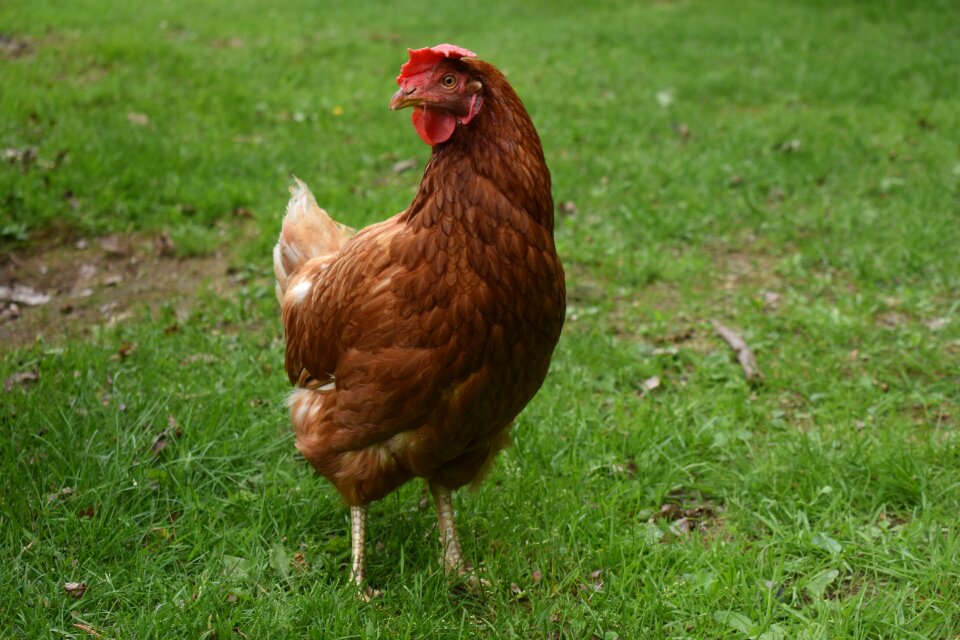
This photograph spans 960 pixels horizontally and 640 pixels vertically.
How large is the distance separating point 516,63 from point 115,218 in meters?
5.63

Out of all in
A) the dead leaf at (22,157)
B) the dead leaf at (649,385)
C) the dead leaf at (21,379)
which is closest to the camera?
the dead leaf at (21,379)

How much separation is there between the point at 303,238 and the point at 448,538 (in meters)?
1.44

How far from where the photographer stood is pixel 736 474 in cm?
369

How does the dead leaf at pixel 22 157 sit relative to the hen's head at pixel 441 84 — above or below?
below

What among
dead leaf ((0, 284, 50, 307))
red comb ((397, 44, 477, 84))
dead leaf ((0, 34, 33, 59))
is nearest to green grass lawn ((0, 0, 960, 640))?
dead leaf ((0, 34, 33, 59))

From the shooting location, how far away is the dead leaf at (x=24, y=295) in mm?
4934

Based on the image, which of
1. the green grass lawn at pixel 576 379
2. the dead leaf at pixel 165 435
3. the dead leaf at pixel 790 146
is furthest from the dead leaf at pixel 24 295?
the dead leaf at pixel 790 146

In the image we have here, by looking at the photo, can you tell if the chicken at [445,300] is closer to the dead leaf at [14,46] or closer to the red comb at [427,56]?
the red comb at [427,56]

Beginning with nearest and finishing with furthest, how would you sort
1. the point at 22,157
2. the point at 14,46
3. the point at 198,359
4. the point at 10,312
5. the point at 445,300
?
the point at 445,300 → the point at 198,359 → the point at 10,312 → the point at 22,157 → the point at 14,46

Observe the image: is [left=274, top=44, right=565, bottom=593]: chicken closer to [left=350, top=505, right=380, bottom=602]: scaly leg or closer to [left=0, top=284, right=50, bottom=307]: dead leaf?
[left=350, top=505, right=380, bottom=602]: scaly leg

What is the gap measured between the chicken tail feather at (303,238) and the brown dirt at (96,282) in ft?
5.00

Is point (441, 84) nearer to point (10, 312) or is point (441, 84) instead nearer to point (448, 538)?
point (448, 538)

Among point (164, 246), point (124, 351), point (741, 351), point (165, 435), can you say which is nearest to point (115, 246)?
point (164, 246)

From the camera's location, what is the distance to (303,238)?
12.1 ft
